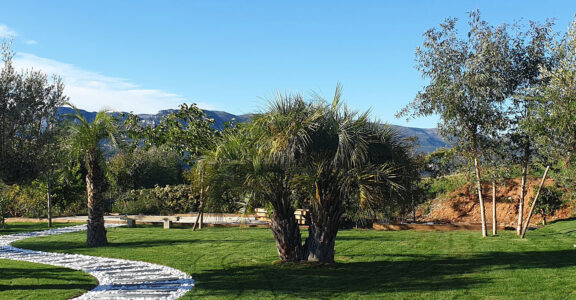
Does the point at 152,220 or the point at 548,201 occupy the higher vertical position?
the point at 548,201

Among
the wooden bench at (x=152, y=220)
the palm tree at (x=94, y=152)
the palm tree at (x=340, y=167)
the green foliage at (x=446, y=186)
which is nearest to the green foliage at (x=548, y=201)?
the green foliage at (x=446, y=186)

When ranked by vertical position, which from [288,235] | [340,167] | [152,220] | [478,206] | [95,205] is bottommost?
[152,220]

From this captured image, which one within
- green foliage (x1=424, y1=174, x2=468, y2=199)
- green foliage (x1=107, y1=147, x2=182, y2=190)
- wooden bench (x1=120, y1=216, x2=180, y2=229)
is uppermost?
green foliage (x1=107, y1=147, x2=182, y2=190)

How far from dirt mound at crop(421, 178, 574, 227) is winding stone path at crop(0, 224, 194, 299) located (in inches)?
798

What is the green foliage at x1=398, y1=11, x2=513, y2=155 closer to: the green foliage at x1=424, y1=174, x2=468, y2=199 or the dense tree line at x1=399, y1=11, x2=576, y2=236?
the dense tree line at x1=399, y1=11, x2=576, y2=236

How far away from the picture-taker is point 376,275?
11836mm

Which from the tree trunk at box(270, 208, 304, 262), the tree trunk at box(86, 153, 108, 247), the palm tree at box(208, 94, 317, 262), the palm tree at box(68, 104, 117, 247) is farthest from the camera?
the tree trunk at box(86, 153, 108, 247)

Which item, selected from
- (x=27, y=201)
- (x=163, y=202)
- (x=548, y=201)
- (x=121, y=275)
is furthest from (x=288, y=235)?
(x=27, y=201)

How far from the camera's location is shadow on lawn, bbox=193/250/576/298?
10.4 meters

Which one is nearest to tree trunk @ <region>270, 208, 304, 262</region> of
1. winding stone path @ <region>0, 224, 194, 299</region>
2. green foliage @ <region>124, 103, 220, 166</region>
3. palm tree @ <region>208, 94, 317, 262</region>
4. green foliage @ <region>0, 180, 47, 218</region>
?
palm tree @ <region>208, 94, 317, 262</region>

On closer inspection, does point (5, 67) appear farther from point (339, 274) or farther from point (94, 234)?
point (339, 274)

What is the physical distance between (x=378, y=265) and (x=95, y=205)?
11381mm

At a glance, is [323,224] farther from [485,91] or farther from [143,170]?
[143,170]

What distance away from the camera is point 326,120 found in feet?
41.3
